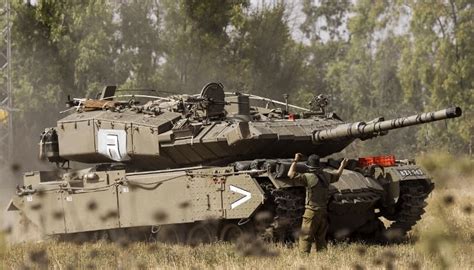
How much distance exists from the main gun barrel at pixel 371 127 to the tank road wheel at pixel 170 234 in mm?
2769

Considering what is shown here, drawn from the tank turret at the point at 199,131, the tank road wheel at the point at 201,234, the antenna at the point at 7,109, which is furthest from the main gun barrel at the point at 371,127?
the antenna at the point at 7,109

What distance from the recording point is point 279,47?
3525 cm

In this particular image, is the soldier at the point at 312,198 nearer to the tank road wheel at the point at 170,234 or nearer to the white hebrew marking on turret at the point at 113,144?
the tank road wheel at the point at 170,234

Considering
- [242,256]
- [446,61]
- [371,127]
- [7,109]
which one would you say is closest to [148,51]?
[7,109]

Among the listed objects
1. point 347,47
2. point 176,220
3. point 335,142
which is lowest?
point 176,220

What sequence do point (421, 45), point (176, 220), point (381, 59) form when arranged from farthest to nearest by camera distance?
point (381, 59) → point (421, 45) → point (176, 220)

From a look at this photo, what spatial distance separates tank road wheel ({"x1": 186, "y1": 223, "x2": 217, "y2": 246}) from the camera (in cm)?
1614

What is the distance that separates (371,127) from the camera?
606 inches

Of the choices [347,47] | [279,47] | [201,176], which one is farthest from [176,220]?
[347,47]

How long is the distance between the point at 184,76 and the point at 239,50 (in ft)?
7.36

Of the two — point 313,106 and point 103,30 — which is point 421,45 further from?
point 313,106

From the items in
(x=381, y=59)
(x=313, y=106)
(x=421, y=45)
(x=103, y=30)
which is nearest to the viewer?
(x=313, y=106)

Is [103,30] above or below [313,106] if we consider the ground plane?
above

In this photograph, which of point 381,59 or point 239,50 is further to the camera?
point 381,59
